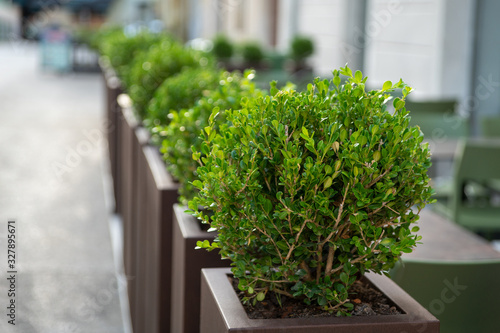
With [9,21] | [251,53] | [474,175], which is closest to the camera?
[474,175]

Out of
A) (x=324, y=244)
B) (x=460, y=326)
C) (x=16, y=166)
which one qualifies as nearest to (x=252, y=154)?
(x=324, y=244)

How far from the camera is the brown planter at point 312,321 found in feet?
4.05

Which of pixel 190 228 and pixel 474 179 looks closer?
pixel 190 228

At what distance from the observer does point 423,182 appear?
1354 mm

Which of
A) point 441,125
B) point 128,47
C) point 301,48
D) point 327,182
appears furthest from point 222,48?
point 327,182

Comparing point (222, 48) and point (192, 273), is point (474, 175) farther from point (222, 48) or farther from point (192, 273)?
point (222, 48)

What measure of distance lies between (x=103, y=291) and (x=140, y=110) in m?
1.03

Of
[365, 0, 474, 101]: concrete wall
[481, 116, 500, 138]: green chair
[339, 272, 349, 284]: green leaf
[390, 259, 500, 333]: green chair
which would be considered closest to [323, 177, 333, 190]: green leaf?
[339, 272, 349, 284]: green leaf

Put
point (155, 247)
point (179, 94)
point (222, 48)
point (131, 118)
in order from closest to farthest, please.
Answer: point (155, 247) → point (179, 94) → point (131, 118) → point (222, 48)

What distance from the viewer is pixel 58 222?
5.39 metres

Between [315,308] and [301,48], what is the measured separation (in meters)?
10.8

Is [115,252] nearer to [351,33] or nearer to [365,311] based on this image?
[365,311]

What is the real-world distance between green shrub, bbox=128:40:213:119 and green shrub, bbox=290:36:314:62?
26.8 ft

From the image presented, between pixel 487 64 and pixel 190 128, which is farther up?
pixel 190 128
